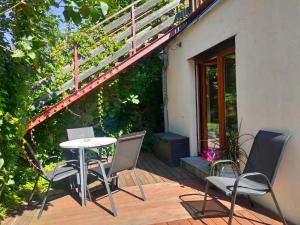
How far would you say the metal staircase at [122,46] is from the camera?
5602 millimetres

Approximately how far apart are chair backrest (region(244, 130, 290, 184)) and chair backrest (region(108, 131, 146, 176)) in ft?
4.98

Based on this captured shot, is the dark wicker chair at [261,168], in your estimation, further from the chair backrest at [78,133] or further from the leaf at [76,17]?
the chair backrest at [78,133]

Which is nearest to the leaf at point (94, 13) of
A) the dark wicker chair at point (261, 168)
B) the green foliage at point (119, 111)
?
the dark wicker chair at point (261, 168)

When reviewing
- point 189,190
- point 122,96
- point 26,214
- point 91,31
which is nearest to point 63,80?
point 91,31

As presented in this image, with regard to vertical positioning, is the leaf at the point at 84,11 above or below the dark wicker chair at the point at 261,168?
above

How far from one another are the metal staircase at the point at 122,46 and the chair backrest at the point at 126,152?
6.66ft

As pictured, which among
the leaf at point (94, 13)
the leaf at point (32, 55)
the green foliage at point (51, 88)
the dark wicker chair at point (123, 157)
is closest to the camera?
the leaf at point (94, 13)

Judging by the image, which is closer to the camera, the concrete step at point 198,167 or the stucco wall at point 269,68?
the stucco wall at point 269,68

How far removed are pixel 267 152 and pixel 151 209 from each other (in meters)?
1.61

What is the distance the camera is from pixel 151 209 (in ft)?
12.5

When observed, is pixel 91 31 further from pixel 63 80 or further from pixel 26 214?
pixel 26 214

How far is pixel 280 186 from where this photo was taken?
3.29 m

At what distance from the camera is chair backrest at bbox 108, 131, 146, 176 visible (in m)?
3.90

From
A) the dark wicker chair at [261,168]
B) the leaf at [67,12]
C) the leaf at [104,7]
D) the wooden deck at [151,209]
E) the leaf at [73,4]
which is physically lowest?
the wooden deck at [151,209]
